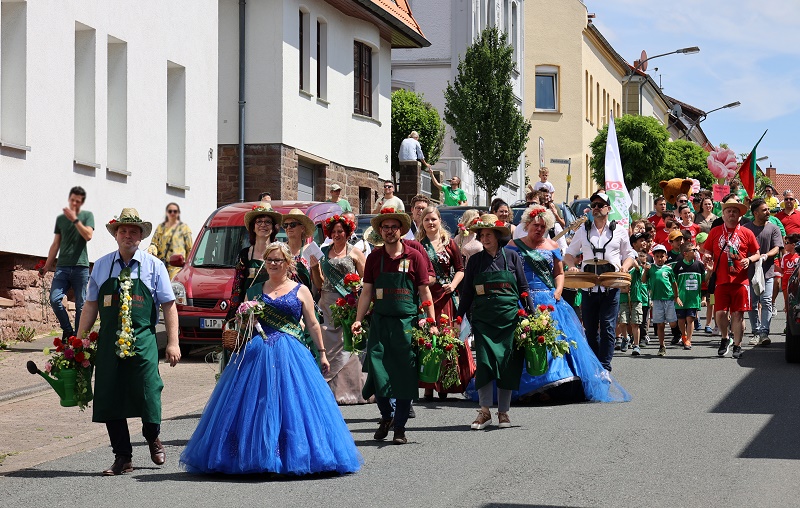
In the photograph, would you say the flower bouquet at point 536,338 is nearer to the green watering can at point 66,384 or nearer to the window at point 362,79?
the green watering can at point 66,384

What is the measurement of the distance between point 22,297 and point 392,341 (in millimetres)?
9506

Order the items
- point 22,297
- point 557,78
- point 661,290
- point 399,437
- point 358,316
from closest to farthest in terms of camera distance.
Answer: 1. point 399,437
2. point 358,316
3. point 22,297
4. point 661,290
5. point 557,78

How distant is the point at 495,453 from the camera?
10117 millimetres

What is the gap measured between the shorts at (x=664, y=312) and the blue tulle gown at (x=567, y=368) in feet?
20.0

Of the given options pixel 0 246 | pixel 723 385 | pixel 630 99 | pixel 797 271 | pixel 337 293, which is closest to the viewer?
pixel 337 293

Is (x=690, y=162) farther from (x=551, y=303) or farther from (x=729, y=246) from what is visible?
(x=551, y=303)

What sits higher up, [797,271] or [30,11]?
[30,11]

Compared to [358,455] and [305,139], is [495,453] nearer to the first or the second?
[358,455]

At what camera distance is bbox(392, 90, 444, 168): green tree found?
126 feet

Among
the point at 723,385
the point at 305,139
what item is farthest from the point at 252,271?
the point at 305,139

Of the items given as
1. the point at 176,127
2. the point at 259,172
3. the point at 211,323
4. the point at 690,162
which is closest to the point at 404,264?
the point at 211,323

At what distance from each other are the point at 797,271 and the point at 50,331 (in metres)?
10.1

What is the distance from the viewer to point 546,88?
65.1 m

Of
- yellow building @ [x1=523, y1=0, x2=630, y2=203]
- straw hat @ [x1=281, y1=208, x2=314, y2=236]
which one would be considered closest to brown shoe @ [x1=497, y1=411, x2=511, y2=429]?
straw hat @ [x1=281, y1=208, x2=314, y2=236]
